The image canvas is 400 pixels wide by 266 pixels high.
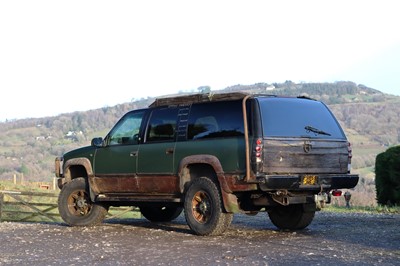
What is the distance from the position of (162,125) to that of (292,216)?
2676mm

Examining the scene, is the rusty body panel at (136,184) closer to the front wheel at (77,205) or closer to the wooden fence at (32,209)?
the front wheel at (77,205)

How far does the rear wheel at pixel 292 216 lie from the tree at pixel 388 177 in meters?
7.46

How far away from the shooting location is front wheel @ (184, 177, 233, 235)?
10.7 meters

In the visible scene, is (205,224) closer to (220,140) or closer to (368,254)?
(220,140)

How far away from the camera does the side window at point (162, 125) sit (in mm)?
11758

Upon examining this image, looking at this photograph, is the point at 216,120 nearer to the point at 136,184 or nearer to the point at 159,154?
the point at 159,154

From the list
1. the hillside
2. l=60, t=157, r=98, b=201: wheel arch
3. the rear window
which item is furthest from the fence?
the hillside

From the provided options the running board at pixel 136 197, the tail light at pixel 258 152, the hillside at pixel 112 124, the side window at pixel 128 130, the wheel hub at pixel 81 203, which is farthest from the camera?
the hillside at pixel 112 124

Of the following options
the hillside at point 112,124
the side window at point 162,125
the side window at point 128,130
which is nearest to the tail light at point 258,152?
the side window at point 162,125

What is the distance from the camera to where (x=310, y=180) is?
10688mm

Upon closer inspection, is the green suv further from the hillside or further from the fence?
the hillside

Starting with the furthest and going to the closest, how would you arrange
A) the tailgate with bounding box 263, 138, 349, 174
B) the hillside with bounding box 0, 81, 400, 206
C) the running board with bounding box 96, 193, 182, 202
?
1. the hillside with bounding box 0, 81, 400, 206
2. the running board with bounding box 96, 193, 182, 202
3. the tailgate with bounding box 263, 138, 349, 174

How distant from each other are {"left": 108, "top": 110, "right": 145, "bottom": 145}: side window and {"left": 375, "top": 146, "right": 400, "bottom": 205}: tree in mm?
8834

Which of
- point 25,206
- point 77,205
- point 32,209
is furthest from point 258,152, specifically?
point 25,206
